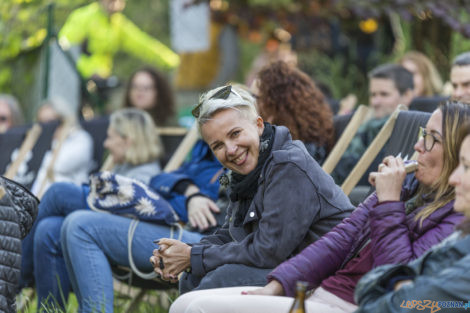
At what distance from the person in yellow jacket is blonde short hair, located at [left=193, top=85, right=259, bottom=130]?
35.0 feet

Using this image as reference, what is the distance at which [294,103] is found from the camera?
14.4ft

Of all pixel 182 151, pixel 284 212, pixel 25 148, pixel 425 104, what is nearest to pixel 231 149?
pixel 284 212

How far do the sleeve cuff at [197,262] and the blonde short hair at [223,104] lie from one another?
52cm

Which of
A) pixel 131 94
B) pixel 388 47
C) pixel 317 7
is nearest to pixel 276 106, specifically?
pixel 131 94

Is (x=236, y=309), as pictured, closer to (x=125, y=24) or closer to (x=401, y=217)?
(x=401, y=217)

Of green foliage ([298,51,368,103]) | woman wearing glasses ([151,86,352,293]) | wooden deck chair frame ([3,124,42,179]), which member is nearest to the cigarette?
woman wearing glasses ([151,86,352,293])

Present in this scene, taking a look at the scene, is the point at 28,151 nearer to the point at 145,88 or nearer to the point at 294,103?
the point at 145,88

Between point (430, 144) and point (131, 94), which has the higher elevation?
point (430, 144)

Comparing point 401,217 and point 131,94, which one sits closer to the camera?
point 401,217

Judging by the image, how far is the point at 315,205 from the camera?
3236 mm

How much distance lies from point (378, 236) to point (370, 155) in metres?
1.60

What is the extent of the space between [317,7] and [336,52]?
2463 millimetres

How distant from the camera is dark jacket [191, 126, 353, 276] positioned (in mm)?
3189

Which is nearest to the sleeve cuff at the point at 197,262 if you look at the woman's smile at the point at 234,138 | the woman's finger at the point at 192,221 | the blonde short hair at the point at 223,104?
the woman's smile at the point at 234,138
